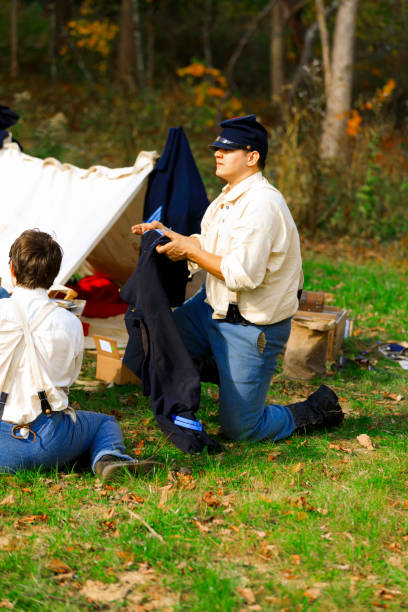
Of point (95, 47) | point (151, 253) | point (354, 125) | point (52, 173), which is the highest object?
point (95, 47)

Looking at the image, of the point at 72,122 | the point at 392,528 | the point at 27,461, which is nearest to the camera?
the point at 392,528

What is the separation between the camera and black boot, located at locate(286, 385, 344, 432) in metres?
4.70

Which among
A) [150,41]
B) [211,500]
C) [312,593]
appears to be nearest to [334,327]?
[211,500]

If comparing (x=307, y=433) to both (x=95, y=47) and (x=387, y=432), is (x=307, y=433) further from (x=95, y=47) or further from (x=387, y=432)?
(x=95, y=47)

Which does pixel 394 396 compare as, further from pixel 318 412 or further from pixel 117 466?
pixel 117 466

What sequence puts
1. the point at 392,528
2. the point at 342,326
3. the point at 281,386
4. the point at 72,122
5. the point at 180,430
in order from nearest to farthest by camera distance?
the point at 392,528 < the point at 180,430 < the point at 281,386 < the point at 342,326 < the point at 72,122

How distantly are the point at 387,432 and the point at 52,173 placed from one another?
335 centimetres

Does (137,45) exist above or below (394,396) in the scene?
above

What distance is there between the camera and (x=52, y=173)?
240 inches

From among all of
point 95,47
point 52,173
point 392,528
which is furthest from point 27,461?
point 95,47

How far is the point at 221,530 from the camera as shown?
3.43 metres

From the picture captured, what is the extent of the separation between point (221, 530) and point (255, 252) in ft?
5.01

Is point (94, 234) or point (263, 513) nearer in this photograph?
point (263, 513)

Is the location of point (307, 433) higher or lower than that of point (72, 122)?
lower
